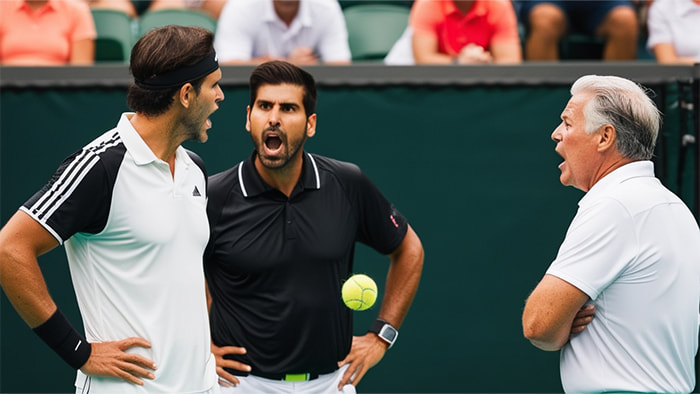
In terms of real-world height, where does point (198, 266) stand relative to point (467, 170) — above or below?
above

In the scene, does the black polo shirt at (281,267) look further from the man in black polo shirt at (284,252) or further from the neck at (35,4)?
the neck at (35,4)

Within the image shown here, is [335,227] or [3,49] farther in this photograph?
[3,49]

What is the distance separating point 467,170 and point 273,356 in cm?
196

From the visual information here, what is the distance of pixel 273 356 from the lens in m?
3.72

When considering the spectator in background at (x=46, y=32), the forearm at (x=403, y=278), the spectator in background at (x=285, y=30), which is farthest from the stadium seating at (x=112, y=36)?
the forearm at (x=403, y=278)

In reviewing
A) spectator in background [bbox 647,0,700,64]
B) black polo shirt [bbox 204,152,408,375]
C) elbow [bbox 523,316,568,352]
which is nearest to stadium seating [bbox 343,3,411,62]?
spectator in background [bbox 647,0,700,64]

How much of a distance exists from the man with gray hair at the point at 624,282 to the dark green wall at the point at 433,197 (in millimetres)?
2160

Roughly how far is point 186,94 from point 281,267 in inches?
35.5

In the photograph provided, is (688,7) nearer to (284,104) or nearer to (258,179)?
(284,104)

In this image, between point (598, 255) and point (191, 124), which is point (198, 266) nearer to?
point (191, 124)

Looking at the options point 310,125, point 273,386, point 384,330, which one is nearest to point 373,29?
point 310,125

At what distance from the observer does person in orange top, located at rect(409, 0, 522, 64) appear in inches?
234

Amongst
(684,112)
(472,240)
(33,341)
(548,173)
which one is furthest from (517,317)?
(33,341)

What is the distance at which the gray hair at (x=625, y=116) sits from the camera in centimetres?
302
